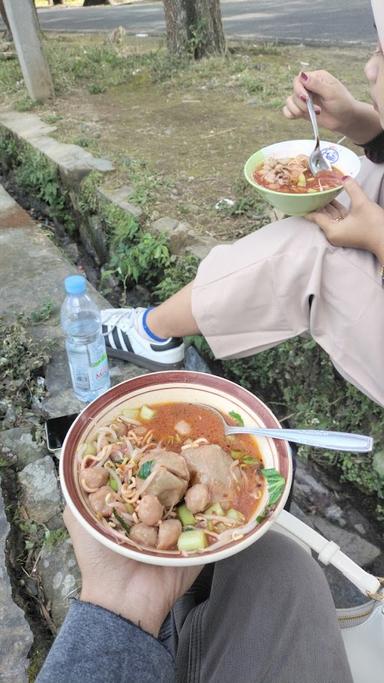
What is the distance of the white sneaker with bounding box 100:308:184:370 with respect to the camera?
8.80 feet

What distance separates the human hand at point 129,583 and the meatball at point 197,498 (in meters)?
0.16

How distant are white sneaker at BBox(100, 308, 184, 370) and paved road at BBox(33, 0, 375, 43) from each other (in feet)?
24.5

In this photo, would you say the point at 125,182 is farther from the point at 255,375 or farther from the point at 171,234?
the point at 255,375

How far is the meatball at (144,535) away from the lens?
1.27 m

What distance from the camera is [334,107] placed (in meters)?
2.41

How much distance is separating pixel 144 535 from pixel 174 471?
17cm

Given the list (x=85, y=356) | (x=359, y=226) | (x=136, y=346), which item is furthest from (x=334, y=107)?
(x=85, y=356)

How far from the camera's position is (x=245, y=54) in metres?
7.23

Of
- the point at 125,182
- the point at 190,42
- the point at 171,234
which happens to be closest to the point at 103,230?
the point at 125,182

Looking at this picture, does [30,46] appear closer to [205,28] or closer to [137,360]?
[205,28]

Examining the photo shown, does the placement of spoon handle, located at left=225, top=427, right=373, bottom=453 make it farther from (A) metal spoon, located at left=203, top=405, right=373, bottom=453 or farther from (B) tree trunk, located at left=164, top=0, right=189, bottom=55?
(B) tree trunk, located at left=164, top=0, right=189, bottom=55

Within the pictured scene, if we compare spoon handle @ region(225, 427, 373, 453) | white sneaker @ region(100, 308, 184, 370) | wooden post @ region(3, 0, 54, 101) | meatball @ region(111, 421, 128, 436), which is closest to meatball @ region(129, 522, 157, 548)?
meatball @ region(111, 421, 128, 436)

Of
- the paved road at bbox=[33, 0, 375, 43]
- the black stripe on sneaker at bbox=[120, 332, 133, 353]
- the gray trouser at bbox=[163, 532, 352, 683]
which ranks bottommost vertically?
the gray trouser at bbox=[163, 532, 352, 683]

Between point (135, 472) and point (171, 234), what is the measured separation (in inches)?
87.3
